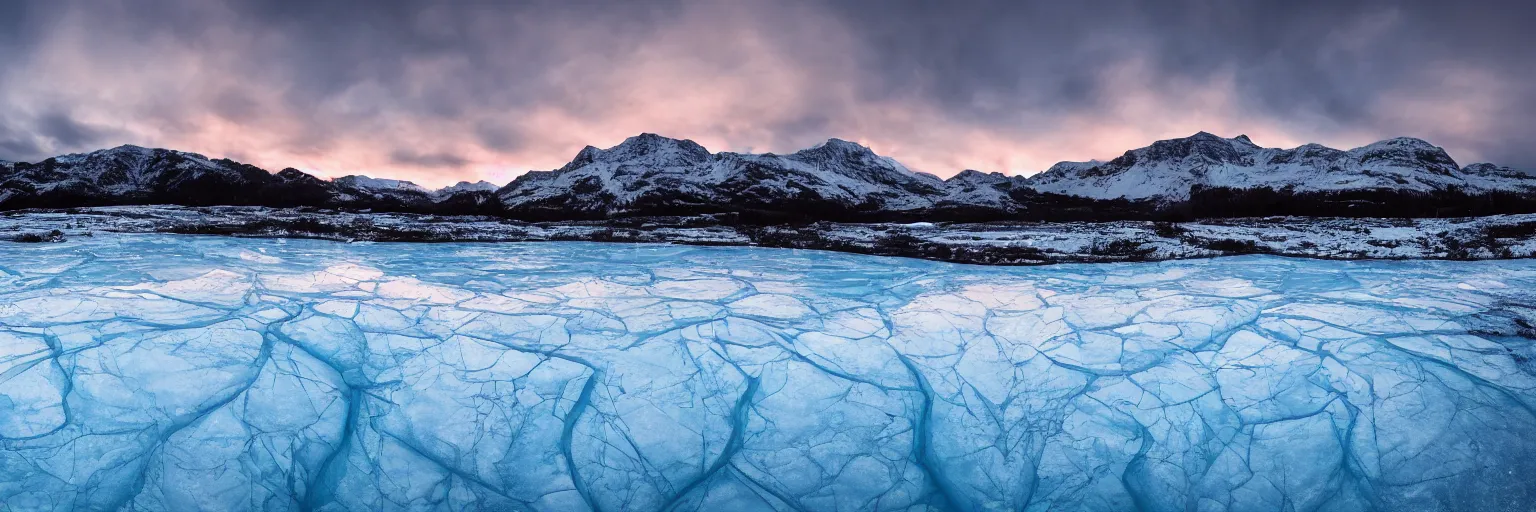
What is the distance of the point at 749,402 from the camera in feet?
22.0

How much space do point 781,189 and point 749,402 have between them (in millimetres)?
145099

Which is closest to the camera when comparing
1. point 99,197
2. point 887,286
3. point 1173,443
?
point 1173,443

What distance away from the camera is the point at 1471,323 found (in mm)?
7730

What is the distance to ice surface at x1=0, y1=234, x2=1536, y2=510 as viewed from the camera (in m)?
5.47

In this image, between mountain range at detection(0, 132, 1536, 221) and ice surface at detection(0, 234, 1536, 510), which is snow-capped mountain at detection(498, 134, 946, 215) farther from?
ice surface at detection(0, 234, 1536, 510)

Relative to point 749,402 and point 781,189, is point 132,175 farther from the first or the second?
point 749,402

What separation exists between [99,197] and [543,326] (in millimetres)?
191922

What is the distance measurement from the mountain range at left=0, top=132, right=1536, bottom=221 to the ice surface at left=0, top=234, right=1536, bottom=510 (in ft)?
312

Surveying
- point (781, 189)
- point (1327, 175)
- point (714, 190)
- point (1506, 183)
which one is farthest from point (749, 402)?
point (1506, 183)

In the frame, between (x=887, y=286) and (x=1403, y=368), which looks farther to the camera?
(x=887, y=286)

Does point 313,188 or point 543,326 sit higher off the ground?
point 313,188

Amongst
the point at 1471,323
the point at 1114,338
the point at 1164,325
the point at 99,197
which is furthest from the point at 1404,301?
Answer: the point at 99,197

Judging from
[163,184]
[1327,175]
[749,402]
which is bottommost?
[749,402]

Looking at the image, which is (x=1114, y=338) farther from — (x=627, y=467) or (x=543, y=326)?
(x=543, y=326)
